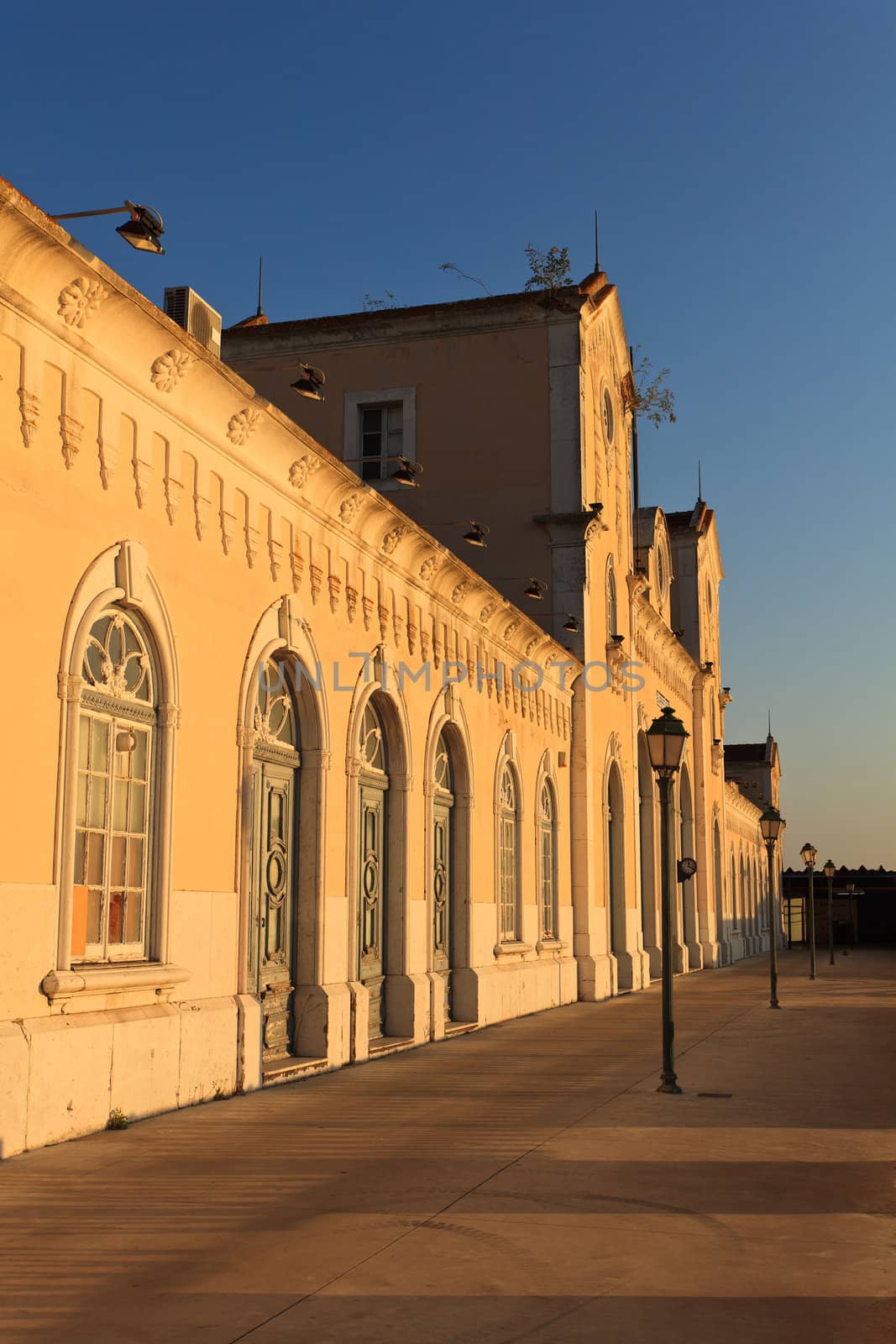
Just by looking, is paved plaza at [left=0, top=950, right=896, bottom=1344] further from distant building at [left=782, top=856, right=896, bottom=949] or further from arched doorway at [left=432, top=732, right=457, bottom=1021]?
distant building at [left=782, top=856, right=896, bottom=949]

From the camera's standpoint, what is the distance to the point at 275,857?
11664 mm

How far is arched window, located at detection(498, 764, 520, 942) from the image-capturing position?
18469 mm

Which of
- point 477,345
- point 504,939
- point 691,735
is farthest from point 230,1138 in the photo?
point 691,735

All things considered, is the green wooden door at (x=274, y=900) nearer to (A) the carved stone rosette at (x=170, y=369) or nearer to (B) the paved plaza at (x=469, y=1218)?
(B) the paved plaza at (x=469, y=1218)

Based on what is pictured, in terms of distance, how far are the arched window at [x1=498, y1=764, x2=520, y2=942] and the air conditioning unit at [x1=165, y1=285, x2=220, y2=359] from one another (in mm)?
8352

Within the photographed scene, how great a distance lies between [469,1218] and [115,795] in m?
3.93

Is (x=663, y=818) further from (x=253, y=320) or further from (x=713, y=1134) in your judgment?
(x=253, y=320)

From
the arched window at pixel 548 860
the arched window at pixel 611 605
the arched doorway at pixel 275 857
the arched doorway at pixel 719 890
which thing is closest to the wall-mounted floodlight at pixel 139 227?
the arched doorway at pixel 275 857

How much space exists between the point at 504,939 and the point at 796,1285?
530 inches

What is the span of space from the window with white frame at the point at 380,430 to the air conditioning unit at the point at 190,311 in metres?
10.5

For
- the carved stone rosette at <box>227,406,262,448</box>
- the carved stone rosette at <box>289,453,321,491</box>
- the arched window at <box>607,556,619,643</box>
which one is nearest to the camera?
the carved stone rosette at <box>227,406,262,448</box>

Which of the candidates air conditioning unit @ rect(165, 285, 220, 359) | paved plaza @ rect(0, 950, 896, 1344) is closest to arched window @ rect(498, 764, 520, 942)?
paved plaza @ rect(0, 950, 896, 1344)

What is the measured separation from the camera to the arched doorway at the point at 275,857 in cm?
1115

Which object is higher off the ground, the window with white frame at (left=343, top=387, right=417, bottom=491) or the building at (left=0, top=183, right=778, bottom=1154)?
the window with white frame at (left=343, top=387, right=417, bottom=491)
